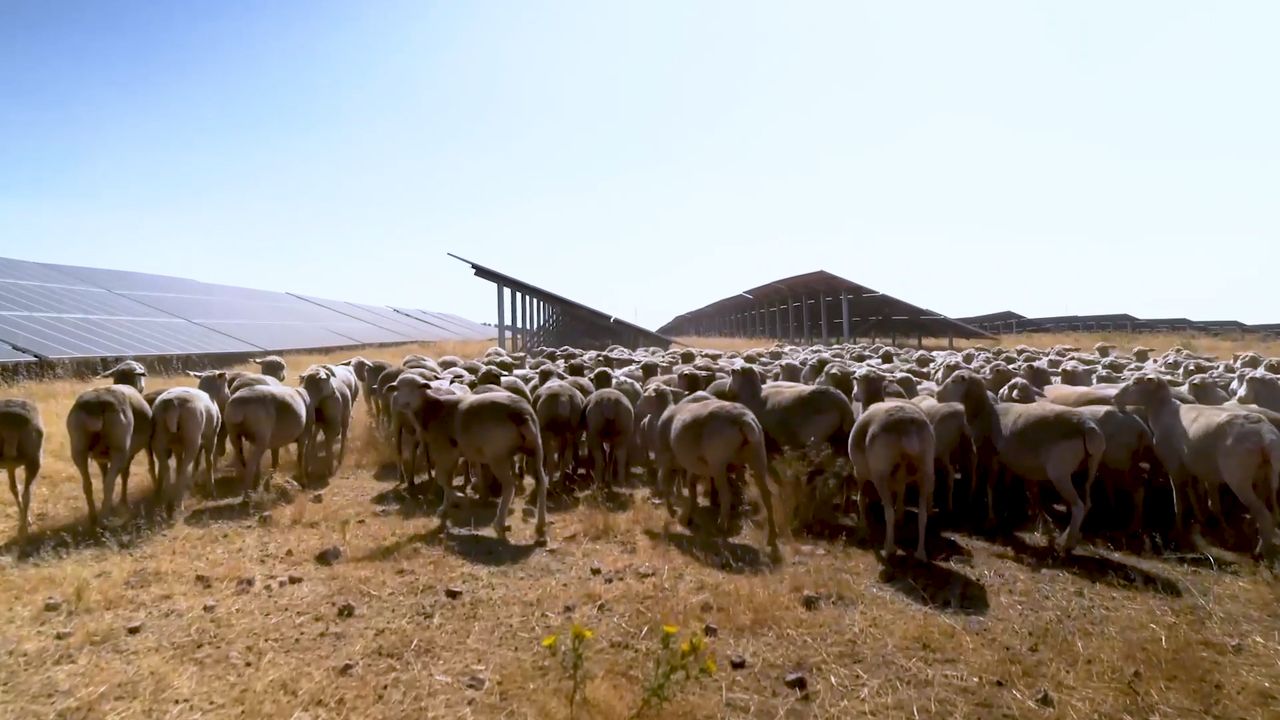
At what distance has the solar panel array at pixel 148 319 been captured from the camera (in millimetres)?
21906

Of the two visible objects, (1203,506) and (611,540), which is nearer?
(611,540)

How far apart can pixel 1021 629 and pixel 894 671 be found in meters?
1.28

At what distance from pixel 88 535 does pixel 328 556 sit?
2.80m

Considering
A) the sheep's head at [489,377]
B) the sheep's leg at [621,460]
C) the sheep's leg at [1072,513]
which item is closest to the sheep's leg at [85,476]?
the sheep's head at [489,377]

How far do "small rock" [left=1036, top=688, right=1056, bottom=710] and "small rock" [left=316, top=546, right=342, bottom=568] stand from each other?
18.7ft

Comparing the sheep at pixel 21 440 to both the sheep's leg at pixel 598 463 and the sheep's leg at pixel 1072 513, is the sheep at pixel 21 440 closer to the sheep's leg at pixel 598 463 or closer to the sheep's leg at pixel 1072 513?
the sheep's leg at pixel 598 463

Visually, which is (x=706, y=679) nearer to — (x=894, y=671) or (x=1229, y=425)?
(x=894, y=671)

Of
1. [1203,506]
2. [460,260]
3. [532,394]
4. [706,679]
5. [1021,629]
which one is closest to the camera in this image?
[706,679]

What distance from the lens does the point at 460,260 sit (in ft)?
103

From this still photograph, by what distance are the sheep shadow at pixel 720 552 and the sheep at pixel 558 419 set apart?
95.1 inches

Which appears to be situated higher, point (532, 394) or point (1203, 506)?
point (532, 394)

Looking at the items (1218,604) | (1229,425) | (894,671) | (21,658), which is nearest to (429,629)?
(21,658)

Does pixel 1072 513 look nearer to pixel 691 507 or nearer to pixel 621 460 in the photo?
pixel 691 507

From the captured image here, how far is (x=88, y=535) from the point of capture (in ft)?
24.0
